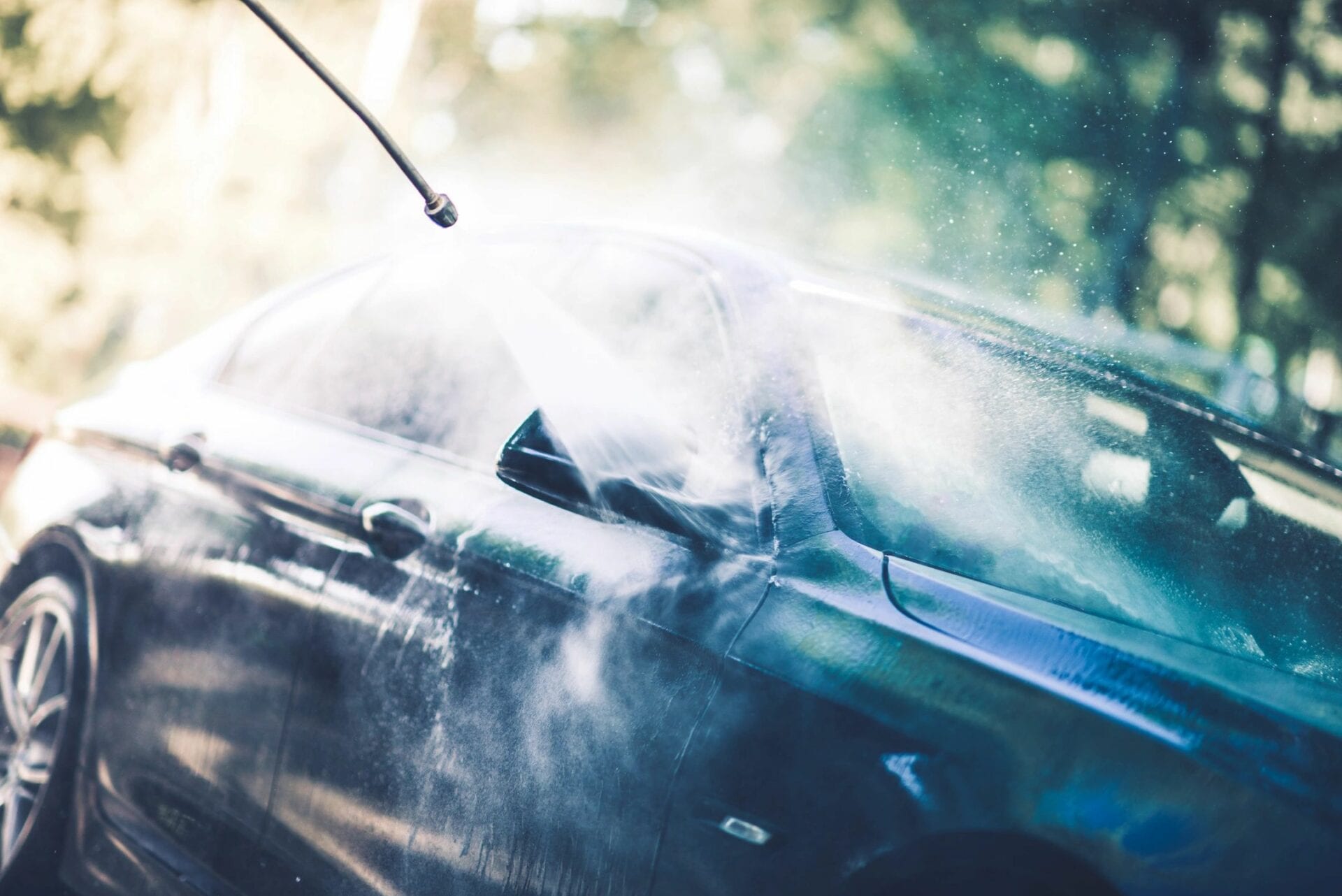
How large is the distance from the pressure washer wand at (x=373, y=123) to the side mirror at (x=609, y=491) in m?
0.37

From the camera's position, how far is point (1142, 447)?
2.14 meters

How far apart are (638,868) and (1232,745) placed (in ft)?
2.67

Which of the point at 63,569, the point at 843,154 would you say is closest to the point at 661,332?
the point at 63,569

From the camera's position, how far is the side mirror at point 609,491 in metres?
1.82

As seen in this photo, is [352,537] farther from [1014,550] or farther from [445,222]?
[1014,550]

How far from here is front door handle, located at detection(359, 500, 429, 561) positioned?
2148 millimetres

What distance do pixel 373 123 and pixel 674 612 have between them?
0.91 metres

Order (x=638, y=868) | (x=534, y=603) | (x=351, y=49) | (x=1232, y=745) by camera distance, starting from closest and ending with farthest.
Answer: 1. (x=1232, y=745)
2. (x=638, y=868)
3. (x=534, y=603)
4. (x=351, y=49)

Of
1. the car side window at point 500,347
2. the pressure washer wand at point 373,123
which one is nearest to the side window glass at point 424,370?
the car side window at point 500,347

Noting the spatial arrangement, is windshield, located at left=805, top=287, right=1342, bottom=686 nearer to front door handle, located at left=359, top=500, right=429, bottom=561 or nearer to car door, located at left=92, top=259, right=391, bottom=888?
front door handle, located at left=359, top=500, right=429, bottom=561

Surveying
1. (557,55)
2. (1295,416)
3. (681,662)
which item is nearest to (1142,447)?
(681,662)

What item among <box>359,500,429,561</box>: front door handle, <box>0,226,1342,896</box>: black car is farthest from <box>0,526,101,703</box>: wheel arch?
<box>359,500,429,561</box>: front door handle

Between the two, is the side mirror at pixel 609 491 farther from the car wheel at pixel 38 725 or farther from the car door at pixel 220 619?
the car wheel at pixel 38 725

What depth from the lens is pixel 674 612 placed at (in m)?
1.75
